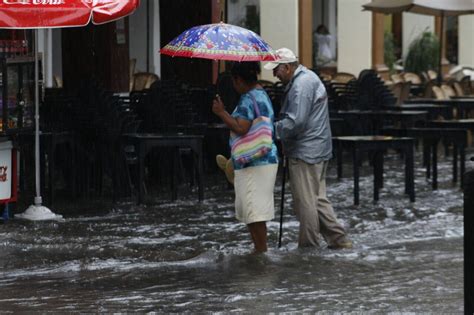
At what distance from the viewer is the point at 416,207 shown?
14.6 metres

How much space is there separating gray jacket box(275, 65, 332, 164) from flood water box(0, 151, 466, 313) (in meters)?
0.86

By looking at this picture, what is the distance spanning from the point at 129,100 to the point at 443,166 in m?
5.69

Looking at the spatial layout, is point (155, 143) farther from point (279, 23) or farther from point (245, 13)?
point (245, 13)

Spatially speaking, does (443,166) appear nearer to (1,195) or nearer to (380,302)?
(1,195)

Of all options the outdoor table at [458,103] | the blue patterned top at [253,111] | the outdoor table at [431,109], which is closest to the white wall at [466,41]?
the outdoor table at [458,103]

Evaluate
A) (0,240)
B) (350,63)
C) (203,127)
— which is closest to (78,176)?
(203,127)

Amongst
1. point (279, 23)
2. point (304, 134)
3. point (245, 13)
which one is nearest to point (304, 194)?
point (304, 134)

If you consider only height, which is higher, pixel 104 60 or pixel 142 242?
pixel 104 60

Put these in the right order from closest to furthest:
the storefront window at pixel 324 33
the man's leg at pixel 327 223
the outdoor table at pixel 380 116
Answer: the man's leg at pixel 327 223 → the outdoor table at pixel 380 116 → the storefront window at pixel 324 33

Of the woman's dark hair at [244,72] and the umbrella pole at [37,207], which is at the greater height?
the woman's dark hair at [244,72]

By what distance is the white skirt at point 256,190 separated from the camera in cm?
1091

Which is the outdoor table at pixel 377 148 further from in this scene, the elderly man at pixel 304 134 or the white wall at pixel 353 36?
the white wall at pixel 353 36

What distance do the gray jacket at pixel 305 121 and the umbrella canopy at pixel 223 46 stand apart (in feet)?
1.08

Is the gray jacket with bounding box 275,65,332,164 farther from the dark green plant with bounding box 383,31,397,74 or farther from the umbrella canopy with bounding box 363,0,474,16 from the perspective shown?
the dark green plant with bounding box 383,31,397,74
